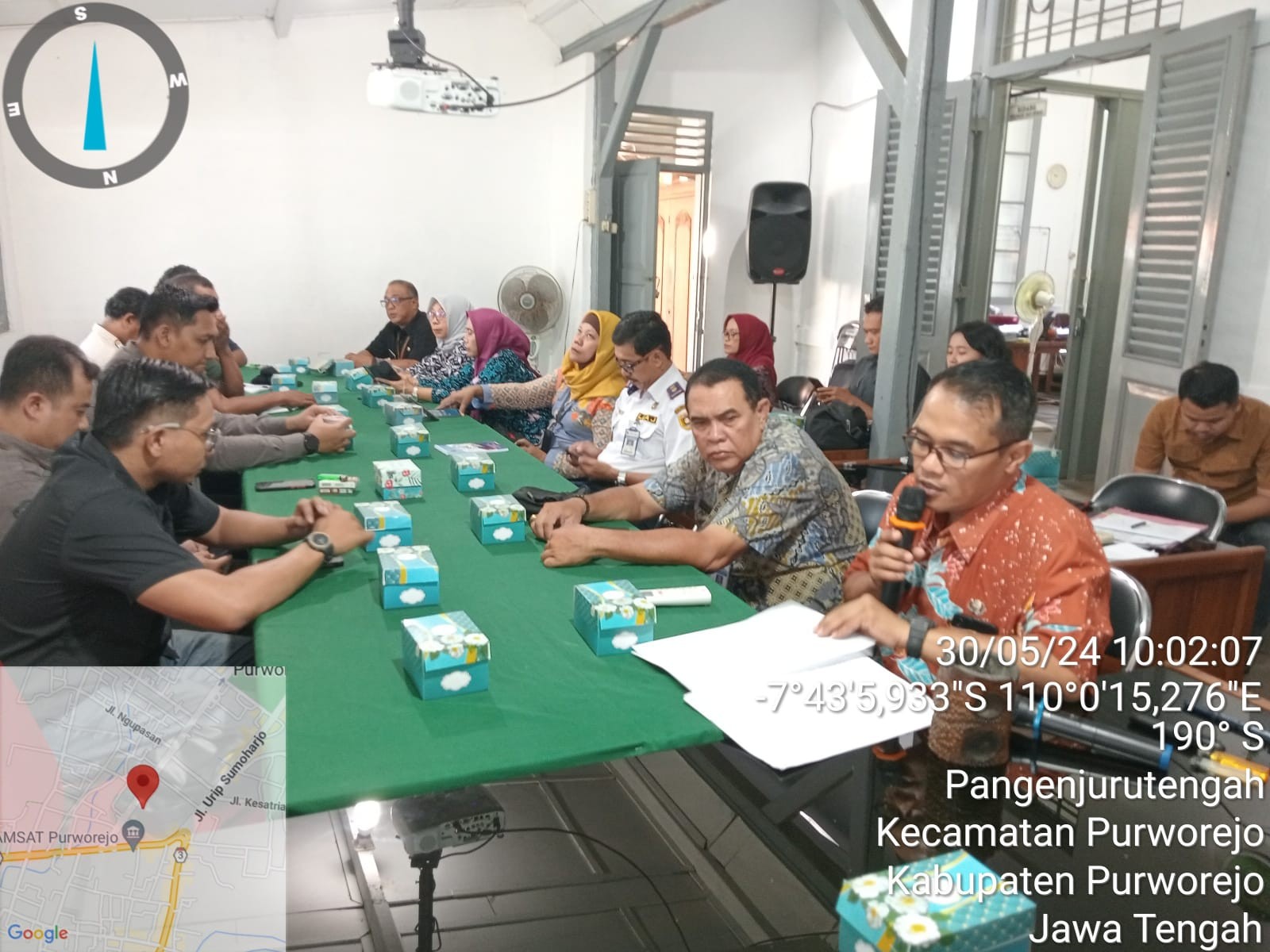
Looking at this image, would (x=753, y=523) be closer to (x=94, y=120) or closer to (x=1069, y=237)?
(x=94, y=120)

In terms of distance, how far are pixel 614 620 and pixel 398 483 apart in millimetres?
1159

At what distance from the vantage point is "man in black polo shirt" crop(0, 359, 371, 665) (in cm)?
158

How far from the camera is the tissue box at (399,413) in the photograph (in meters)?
3.53

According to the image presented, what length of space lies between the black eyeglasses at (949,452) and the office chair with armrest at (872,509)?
2.51ft

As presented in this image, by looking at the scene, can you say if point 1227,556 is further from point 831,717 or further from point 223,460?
point 223,460

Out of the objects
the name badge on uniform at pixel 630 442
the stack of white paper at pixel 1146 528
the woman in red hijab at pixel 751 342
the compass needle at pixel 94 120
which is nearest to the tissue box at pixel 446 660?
the name badge on uniform at pixel 630 442

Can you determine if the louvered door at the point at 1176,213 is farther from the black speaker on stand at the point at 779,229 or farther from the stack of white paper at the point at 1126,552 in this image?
the black speaker on stand at the point at 779,229

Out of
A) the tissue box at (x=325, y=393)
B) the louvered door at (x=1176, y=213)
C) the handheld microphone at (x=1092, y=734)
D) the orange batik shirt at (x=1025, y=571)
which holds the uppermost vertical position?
the louvered door at (x=1176, y=213)

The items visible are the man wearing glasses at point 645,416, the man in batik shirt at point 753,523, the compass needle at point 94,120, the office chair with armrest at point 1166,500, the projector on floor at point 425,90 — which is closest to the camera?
the man in batik shirt at point 753,523

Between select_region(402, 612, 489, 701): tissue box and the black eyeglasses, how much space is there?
2.75 ft

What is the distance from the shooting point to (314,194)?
6.51 meters

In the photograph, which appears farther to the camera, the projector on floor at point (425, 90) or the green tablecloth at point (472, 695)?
the projector on floor at point (425, 90)

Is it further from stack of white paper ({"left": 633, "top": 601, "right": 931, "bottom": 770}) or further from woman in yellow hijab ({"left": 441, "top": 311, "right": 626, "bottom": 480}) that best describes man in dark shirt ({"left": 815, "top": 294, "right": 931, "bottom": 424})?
stack of white paper ({"left": 633, "top": 601, "right": 931, "bottom": 770})

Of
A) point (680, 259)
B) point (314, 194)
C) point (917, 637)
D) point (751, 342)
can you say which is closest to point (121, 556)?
point (917, 637)
